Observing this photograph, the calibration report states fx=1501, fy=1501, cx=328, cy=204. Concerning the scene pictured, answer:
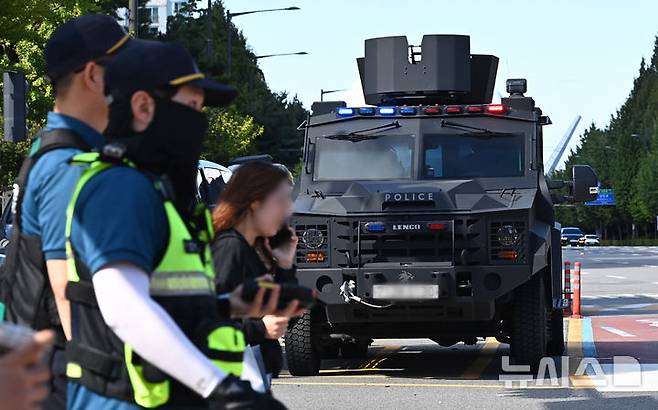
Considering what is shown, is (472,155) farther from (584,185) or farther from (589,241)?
(589,241)

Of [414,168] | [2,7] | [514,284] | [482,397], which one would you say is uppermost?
[2,7]

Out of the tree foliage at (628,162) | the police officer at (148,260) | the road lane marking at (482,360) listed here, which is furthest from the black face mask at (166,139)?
the tree foliage at (628,162)

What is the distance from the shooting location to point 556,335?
14766 millimetres

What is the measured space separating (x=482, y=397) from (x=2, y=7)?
56.1 ft

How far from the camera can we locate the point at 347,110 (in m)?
13.8

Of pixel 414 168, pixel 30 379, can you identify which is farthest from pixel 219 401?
pixel 414 168

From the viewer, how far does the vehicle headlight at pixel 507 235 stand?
12547 millimetres

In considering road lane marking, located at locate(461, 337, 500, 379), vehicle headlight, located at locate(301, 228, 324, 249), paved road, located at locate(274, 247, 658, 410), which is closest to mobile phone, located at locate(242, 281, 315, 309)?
paved road, located at locate(274, 247, 658, 410)

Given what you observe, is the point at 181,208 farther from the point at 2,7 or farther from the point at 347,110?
the point at 2,7

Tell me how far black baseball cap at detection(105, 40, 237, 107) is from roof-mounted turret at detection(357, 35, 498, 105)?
36.3ft

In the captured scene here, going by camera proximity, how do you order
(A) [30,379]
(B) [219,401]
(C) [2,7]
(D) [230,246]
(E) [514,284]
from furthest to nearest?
1. (C) [2,7]
2. (E) [514,284]
3. (D) [230,246]
4. (B) [219,401]
5. (A) [30,379]

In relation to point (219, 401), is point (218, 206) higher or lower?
higher

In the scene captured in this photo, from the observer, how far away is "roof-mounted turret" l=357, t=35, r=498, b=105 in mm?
14492

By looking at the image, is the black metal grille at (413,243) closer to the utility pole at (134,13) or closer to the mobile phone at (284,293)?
the mobile phone at (284,293)
